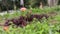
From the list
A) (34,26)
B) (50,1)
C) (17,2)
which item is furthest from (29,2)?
(34,26)

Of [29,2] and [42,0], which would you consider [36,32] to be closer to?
[42,0]

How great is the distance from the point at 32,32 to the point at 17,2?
16690 millimetres

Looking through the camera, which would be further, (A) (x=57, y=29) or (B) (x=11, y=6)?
(B) (x=11, y=6)

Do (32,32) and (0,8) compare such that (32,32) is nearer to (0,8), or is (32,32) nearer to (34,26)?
(34,26)

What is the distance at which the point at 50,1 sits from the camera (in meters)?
10.8

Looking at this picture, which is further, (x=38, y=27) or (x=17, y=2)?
(x=17, y=2)

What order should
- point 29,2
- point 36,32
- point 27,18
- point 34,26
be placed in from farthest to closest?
1. point 29,2
2. point 27,18
3. point 34,26
4. point 36,32

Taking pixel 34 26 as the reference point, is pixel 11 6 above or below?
below

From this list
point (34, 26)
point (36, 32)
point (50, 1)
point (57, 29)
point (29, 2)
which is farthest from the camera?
point (29, 2)

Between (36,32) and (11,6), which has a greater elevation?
(36,32)

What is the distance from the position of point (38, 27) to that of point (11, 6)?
1543 centimetres

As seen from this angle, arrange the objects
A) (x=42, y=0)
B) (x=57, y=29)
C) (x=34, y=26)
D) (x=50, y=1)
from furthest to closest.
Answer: (x=42, y=0) < (x=50, y=1) < (x=34, y=26) < (x=57, y=29)

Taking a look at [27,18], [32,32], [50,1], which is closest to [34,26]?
[32,32]

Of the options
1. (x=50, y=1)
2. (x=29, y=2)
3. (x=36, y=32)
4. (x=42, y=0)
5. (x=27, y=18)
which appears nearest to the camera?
(x=36, y=32)
